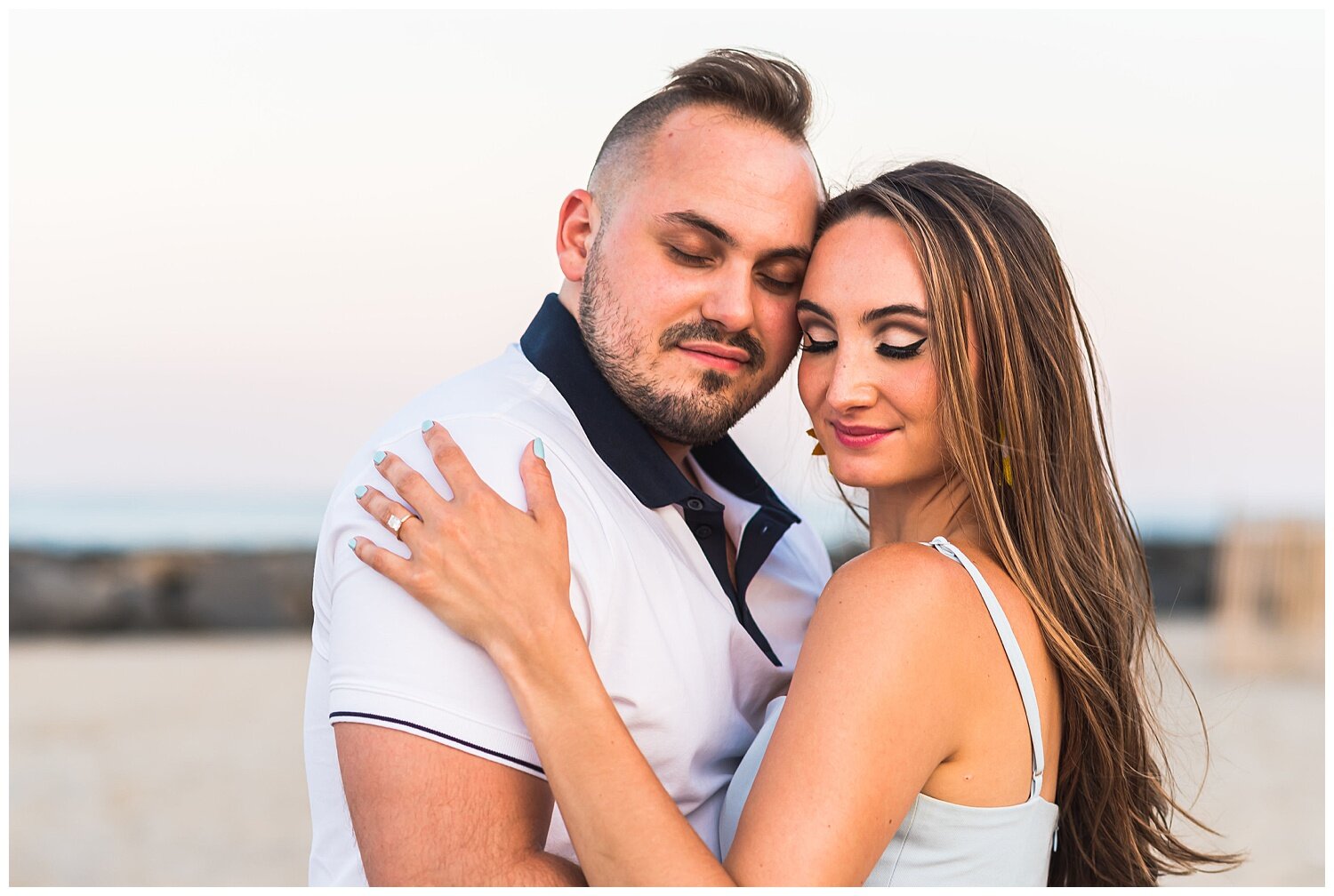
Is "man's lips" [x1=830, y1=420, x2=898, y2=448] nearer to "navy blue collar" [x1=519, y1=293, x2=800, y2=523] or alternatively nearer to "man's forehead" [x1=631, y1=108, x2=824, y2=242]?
"navy blue collar" [x1=519, y1=293, x2=800, y2=523]

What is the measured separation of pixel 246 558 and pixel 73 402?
950 centimetres

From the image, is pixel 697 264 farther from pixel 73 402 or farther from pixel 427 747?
pixel 73 402

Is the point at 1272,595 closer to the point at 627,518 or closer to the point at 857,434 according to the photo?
the point at 857,434

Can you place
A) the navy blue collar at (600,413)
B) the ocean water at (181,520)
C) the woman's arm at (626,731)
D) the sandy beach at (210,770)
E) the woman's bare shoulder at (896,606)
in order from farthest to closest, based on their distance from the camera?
the ocean water at (181,520)
the sandy beach at (210,770)
the navy blue collar at (600,413)
the woman's bare shoulder at (896,606)
the woman's arm at (626,731)

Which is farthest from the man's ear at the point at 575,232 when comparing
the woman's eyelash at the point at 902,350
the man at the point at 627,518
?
the woman's eyelash at the point at 902,350

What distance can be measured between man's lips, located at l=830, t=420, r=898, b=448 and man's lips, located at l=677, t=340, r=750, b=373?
0.95 feet

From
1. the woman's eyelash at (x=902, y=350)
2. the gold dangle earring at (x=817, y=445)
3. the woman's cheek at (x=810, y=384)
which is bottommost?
the gold dangle earring at (x=817, y=445)

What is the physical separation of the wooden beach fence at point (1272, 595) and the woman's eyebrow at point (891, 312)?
1116 centimetres

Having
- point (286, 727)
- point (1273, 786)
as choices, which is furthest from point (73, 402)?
point (1273, 786)

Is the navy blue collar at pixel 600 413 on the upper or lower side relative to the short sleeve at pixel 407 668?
upper

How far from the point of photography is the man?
211 cm

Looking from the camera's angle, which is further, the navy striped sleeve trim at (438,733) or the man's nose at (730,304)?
the man's nose at (730,304)

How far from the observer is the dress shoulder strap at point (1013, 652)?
7.84 ft

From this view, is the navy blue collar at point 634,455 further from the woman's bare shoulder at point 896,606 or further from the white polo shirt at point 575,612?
the woman's bare shoulder at point 896,606
